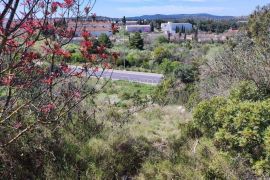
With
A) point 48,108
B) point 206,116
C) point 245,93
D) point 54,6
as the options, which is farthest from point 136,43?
point 54,6

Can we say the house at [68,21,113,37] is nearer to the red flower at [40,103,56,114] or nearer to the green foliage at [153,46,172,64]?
the red flower at [40,103,56,114]

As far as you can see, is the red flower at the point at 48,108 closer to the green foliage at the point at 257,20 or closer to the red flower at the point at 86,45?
the red flower at the point at 86,45

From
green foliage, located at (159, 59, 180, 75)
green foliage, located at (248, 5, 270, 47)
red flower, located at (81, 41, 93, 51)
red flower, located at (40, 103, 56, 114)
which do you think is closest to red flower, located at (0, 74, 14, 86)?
red flower, located at (40, 103, 56, 114)

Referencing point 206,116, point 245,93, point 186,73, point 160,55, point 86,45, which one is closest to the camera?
point 86,45

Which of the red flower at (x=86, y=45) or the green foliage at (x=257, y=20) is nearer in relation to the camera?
the red flower at (x=86, y=45)

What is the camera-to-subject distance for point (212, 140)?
585 centimetres

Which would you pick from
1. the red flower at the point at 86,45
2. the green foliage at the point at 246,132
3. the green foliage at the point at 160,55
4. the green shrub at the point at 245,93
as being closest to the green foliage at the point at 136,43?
the green foliage at the point at 160,55

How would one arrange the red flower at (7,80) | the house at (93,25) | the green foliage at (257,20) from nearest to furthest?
1. the red flower at (7,80)
2. the house at (93,25)
3. the green foliage at (257,20)

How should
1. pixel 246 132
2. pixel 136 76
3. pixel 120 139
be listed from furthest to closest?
pixel 136 76, pixel 120 139, pixel 246 132

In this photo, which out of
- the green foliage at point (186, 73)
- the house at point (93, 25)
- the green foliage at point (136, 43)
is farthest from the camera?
the green foliage at point (136, 43)

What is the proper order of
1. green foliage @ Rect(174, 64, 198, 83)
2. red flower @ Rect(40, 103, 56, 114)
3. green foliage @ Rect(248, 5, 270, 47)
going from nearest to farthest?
red flower @ Rect(40, 103, 56, 114)
green foliage @ Rect(248, 5, 270, 47)
green foliage @ Rect(174, 64, 198, 83)

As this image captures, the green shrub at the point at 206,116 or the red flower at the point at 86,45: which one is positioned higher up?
the red flower at the point at 86,45

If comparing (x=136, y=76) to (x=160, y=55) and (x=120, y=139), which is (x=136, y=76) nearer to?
(x=160, y=55)

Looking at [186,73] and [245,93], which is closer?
[245,93]
